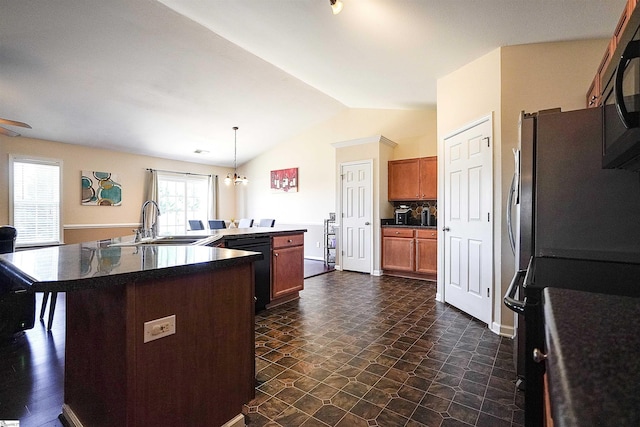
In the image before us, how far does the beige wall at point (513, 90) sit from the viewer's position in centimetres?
253

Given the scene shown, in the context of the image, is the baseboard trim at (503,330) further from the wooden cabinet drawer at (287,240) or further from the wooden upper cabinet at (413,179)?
the wooden upper cabinet at (413,179)

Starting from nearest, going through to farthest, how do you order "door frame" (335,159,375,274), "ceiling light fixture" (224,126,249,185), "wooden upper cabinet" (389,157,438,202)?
"wooden upper cabinet" (389,157,438,202) → "door frame" (335,159,375,274) → "ceiling light fixture" (224,126,249,185)

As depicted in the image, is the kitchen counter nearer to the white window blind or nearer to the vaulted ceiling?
the vaulted ceiling

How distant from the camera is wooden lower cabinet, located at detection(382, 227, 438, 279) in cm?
470

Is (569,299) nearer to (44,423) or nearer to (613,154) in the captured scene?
(613,154)

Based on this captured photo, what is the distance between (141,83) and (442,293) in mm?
4976

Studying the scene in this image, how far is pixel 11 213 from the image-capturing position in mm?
4949

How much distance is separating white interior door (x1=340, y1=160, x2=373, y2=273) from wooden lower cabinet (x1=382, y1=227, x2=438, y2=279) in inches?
12.7

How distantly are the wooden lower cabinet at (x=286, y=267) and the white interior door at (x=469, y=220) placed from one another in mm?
1805

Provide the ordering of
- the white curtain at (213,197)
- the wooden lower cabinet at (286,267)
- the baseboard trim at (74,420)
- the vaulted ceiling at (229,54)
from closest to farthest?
Answer: the baseboard trim at (74,420) < the vaulted ceiling at (229,54) < the wooden lower cabinet at (286,267) < the white curtain at (213,197)

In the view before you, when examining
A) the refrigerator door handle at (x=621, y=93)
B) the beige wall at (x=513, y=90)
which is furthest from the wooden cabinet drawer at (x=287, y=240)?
the refrigerator door handle at (x=621, y=93)

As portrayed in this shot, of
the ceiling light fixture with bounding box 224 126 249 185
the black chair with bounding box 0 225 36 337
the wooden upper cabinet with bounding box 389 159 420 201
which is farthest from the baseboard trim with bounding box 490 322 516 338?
the ceiling light fixture with bounding box 224 126 249 185

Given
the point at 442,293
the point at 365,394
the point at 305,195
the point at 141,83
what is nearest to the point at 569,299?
the point at 365,394

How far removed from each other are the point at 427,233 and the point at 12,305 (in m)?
4.90
